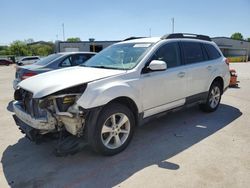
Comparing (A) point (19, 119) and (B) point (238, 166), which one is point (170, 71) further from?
(A) point (19, 119)

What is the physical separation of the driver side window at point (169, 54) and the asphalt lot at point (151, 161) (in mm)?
1373

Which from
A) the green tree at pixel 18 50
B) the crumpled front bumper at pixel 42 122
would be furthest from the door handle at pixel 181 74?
the green tree at pixel 18 50

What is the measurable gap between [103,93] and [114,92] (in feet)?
0.62

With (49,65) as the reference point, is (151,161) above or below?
below

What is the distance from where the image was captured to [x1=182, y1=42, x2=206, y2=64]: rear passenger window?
184 inches

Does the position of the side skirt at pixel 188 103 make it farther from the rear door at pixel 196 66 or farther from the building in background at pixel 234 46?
the building in background at pixel 234 46

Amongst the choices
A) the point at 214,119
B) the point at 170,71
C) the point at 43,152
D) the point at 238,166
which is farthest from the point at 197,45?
the point at 43,152

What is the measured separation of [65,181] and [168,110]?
91.1 inches

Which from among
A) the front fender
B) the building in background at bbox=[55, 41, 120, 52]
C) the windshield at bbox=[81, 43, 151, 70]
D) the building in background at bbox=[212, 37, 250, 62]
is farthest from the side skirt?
the building in background at bbox=[212, 37, 250, 62]

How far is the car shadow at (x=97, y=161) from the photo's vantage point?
2.93m

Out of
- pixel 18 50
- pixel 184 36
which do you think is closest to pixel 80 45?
pixel 18 50

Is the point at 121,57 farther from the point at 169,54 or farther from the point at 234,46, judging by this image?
the point at 234,46

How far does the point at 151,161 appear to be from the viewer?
3.35 meters

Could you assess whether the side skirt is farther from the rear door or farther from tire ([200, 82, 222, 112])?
tire ([200, 82, 222, 112])
